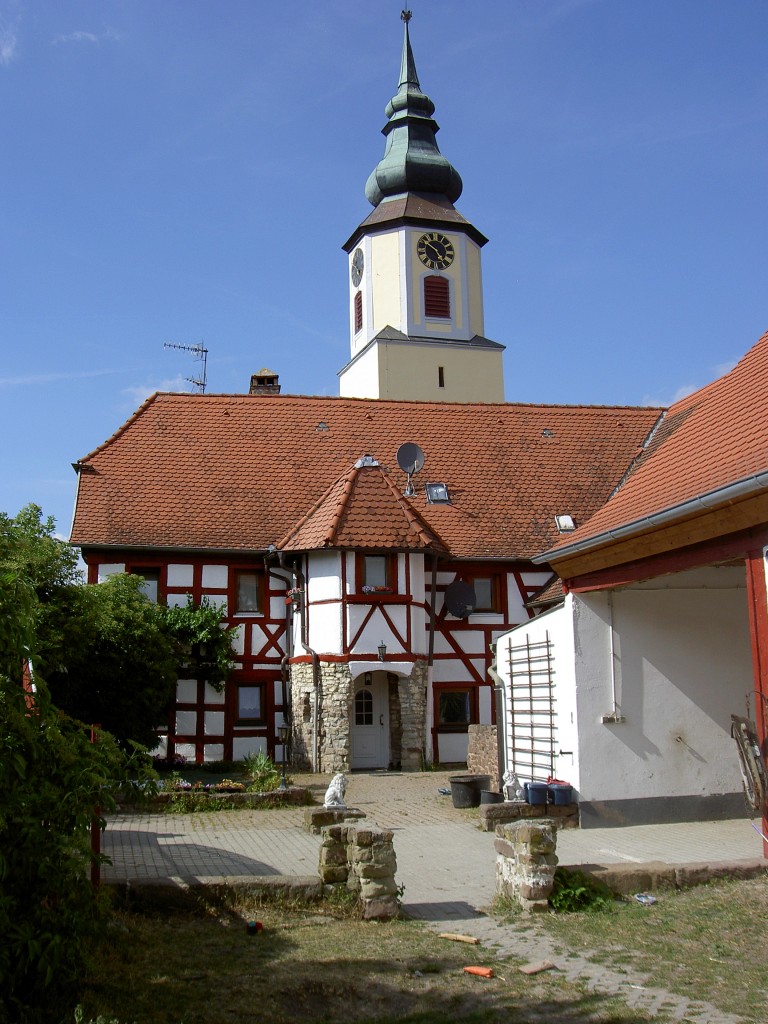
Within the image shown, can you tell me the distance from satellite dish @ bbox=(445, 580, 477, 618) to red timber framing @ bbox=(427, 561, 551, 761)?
0.30m

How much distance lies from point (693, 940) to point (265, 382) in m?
27.6

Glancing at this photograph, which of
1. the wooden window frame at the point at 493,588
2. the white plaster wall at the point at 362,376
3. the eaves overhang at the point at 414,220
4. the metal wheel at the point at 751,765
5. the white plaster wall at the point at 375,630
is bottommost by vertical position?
the metal wheel at the point at 751,765

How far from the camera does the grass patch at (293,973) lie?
6109mm

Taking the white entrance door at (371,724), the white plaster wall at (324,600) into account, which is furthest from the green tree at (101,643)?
the white entrance door at (371,724)

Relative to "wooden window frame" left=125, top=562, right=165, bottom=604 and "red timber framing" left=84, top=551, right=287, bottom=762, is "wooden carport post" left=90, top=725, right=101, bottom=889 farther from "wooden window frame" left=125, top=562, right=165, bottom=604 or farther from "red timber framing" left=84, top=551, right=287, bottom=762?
"wooden window frame" left=125, top=562, right=165, bottom=604

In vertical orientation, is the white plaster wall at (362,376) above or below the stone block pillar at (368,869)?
above

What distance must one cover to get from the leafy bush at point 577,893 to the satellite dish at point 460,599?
1433cm

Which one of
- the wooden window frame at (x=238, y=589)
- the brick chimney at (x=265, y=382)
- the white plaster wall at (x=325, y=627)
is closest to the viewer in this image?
the white plaster wall at (x=325, y=627)

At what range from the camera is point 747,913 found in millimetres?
8312

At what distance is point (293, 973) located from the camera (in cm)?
688

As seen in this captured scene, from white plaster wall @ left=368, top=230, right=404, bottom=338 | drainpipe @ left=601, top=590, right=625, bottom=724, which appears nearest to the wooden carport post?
drainpipe @ left=601, top=590, right=625, bottom=724

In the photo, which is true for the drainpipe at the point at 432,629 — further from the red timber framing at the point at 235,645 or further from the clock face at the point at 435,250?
the clock face at the point at 435,250

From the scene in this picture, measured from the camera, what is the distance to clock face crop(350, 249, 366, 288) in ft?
131

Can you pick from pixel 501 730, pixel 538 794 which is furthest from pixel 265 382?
pixel 538 794
